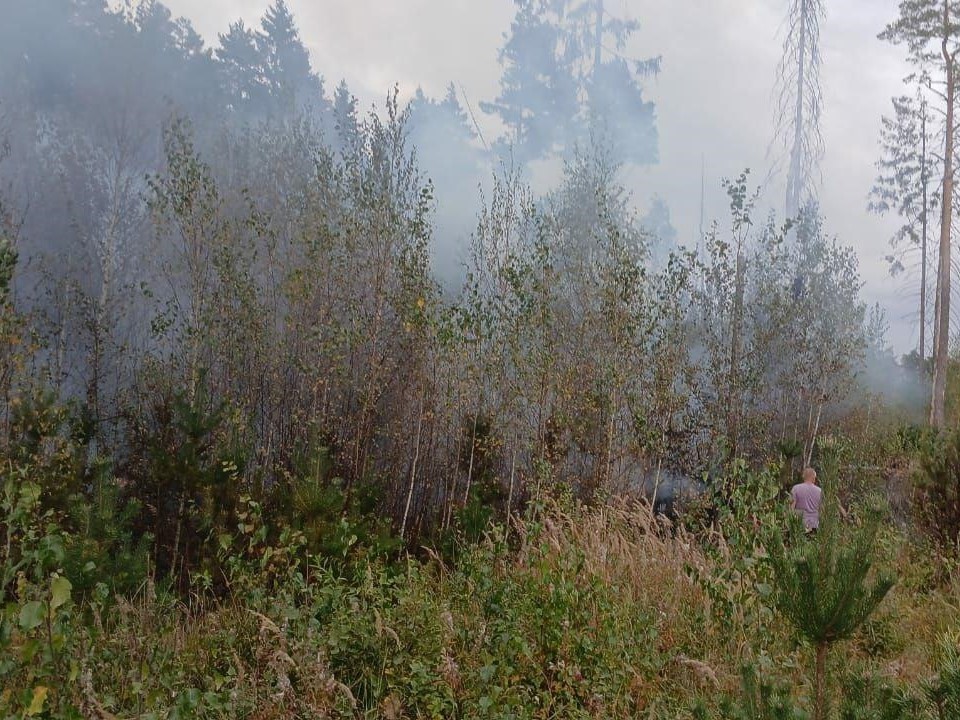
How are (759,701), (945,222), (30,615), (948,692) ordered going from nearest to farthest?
1. (948,692)
2. (759,701)
3. (30,615)
4. (945,222)

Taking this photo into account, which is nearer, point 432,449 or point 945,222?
point 432,449

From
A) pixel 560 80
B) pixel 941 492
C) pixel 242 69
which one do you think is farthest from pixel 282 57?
pixel 941 492

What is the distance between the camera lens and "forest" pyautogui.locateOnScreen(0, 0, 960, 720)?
3.95 metres

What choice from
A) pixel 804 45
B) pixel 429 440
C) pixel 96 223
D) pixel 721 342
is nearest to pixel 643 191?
pixel 804 45

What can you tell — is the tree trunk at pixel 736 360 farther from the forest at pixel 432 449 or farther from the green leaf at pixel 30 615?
the green leaf at pixel 30 615

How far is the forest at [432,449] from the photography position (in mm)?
3951

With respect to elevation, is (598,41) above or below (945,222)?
above

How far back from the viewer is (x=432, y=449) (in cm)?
1268

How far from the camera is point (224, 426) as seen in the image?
11320 millimetres

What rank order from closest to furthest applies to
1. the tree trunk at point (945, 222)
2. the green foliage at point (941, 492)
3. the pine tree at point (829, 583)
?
the pine tree at point (829, 583) → the green foliage at point (941, 492) → the tree trunk at point (945, 222)

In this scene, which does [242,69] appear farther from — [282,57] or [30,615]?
[30,615]

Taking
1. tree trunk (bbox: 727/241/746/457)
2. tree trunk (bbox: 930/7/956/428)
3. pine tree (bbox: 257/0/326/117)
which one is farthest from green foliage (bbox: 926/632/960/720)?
pine tree (bbox: 257/0/326/117)

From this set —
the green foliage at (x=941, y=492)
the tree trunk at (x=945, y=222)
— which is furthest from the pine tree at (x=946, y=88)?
the green foliage at (x=941, y=492)

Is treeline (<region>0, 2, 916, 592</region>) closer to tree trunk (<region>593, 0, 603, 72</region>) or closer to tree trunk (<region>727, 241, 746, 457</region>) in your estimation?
tree trunk (<region>727, 241, 746, 457</region>)
